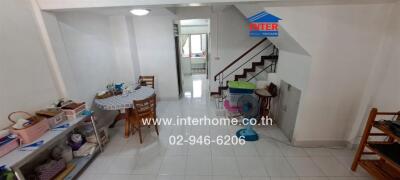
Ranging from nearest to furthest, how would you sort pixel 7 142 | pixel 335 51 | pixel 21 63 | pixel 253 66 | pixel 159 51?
pixel 7 142 < pixel 21 63 < pixel 335 51 < pixel 159 51 < pixel 253 66

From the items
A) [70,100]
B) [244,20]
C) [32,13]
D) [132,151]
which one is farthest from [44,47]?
[244,20]

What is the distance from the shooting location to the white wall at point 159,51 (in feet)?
14.2

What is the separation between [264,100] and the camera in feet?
11.2

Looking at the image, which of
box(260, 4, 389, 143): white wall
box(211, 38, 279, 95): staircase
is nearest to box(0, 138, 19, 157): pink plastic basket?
box(260, 4, 389, 143): white wall

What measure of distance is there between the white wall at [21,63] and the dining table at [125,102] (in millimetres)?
760

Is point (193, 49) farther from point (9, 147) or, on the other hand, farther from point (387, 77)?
point (9, 147)

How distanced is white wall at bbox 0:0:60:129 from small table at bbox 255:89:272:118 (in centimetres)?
341

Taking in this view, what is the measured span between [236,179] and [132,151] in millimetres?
1697

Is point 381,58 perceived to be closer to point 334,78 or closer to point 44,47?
point 334,78

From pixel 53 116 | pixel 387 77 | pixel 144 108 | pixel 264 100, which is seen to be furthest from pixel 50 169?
pixel 387 77

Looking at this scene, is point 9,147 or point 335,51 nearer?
point 9,147

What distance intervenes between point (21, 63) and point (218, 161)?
2.80 meters

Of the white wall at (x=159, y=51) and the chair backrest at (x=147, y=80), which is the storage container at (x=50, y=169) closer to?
the chair backrest at (x=147, y=80)

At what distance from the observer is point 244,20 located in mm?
4570
